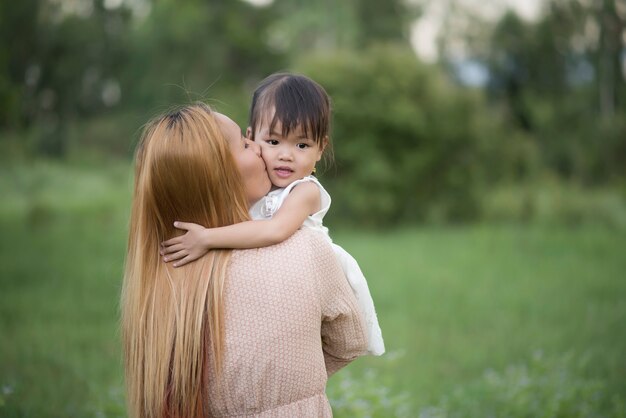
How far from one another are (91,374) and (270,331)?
4.68 m

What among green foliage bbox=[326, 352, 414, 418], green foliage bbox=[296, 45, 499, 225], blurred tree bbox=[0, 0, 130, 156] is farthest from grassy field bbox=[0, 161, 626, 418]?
blurred tree bbox=[0, 0, 130, 156]

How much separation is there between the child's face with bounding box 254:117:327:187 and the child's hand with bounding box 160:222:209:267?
1.44 feet

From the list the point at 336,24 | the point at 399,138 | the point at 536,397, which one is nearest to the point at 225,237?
the point at 536,397

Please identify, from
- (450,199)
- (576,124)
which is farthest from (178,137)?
(576,124)

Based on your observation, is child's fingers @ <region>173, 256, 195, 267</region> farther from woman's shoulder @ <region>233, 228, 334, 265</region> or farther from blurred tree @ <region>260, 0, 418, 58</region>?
blurred tree @ <region>260, 0, 418, 58</region>

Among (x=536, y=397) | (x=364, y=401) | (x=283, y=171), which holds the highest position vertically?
(x=283, y=171)

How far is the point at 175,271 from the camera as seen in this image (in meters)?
2.09

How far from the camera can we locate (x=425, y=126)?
15.8 meters

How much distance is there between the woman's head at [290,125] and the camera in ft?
8.07

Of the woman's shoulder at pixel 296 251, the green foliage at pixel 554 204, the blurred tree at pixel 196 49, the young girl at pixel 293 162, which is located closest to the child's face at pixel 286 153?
the young girl at pixel 293 162

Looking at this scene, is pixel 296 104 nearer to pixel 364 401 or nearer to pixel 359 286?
pixel 359 286

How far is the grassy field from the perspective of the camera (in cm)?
530

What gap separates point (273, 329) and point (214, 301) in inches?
7.2

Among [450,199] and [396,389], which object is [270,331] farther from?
[450,199]
